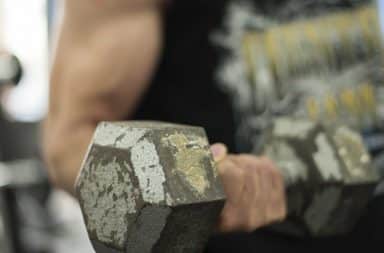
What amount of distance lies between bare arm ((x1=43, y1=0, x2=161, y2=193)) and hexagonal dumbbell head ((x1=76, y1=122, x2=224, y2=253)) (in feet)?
0.96

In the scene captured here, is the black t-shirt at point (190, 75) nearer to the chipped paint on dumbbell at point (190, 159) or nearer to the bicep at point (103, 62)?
the bicep at point (103, 62)

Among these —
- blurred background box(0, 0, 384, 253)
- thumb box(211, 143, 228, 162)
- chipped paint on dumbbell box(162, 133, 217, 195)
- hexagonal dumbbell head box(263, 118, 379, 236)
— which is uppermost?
chipped paint on dumbbell box(162, 133, 217, 195)

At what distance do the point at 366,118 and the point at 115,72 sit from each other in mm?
297

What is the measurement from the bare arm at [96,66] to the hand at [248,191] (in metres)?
0.25

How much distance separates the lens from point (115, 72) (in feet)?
2.46

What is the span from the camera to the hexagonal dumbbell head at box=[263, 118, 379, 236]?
A: 544 millimetres

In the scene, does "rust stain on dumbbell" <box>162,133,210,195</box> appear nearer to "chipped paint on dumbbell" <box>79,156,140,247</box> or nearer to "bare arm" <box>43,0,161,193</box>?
"chipped paint on dumbbell" <box>79,156,140,247</box>

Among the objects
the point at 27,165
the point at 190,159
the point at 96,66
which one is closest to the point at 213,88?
the point at 96,66

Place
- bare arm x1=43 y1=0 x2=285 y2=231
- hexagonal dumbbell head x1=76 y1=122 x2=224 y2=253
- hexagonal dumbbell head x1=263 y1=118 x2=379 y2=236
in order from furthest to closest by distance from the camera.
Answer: bare arm x1=43 y1=0 x2=285 y2=231 → hexagonal dumbbell head x1=263 y1=118 x2=379 y2=236 → hexagonal dumbbell head x1=76 y1=122 x2=224 y2=253

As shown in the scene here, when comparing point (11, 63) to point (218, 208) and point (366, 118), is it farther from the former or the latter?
point (218, 208)

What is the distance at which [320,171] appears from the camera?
539 millimetres

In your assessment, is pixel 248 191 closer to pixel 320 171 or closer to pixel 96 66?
pixel 320 171

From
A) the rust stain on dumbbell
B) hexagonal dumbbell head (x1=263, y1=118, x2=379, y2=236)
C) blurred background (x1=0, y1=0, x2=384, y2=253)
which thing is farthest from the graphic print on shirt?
blurred background (x1=0, y1=0, x2=384, y2=253)

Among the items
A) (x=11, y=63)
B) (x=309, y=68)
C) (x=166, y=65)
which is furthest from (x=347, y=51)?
(x=11, y=63)
